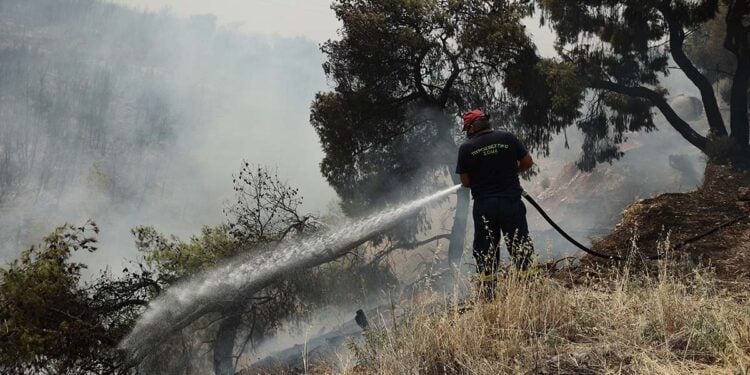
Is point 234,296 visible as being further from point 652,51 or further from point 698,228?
point 652,51

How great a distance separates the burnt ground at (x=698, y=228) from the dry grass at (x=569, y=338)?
1671 mm

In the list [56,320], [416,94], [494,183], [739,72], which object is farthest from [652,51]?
[56,320]

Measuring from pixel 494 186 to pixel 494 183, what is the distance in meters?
0.03

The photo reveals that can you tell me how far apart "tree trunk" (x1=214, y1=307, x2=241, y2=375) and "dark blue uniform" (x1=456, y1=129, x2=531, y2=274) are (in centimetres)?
746

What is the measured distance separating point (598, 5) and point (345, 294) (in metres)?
10.2

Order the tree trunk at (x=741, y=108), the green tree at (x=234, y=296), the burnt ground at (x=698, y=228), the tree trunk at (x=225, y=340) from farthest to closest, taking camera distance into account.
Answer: the tree trunk at (x=741, y=108) → the tree trunk at (x=225, y=340) → the green tree at (x=234, y=296) → the burnt ground at (x=698, y=228)

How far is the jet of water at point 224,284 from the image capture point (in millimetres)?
9258

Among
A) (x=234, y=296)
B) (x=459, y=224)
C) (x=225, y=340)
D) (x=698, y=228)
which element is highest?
(x=234, y=296)

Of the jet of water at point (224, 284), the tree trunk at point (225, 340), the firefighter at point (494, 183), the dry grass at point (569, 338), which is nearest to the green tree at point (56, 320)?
the jet of water at point (224, 284)

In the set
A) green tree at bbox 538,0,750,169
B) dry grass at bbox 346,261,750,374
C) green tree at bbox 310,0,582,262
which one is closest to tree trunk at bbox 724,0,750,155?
green tree at bbox 538,0,750,169

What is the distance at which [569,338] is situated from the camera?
3334 millimetres

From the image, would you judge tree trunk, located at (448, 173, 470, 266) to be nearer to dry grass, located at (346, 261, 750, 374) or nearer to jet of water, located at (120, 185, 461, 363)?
jet of water, located at (120, 185, 461, 363)

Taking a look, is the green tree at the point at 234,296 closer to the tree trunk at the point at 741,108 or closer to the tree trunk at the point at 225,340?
the tree trunk at the point at 225,340

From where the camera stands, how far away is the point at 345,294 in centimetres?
1468
